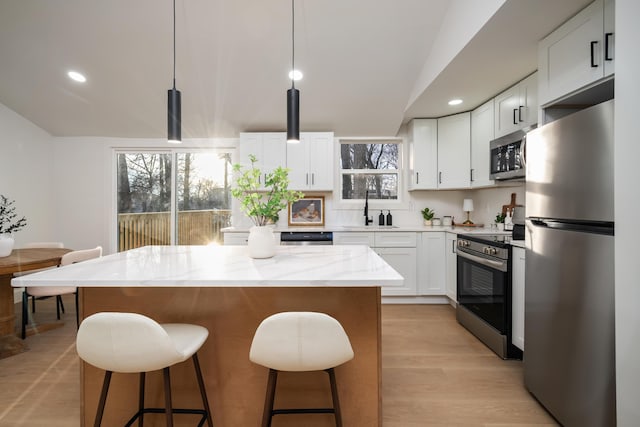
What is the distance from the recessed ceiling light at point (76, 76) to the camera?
350 centimetres

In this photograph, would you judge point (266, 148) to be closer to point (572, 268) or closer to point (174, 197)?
point (174, 197)

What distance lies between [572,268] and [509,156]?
1.56m

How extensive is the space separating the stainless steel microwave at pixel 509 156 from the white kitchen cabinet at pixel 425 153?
32.6 inches

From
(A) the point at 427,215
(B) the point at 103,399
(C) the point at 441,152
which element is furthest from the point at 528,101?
(B) the point at 103,399

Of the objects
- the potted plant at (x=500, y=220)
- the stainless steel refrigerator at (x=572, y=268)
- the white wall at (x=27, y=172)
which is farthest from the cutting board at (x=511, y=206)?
the white wall at (x=27, y=172)

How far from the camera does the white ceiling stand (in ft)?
8.80

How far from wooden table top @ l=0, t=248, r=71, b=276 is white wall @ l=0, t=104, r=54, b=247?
145 cm

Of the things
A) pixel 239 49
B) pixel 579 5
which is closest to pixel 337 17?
pixel 239 49

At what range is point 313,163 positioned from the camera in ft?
13.6

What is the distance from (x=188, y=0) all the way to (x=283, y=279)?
2731 mm

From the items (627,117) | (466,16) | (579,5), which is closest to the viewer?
(627,117)

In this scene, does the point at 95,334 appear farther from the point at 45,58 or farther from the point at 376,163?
the point at 376,163

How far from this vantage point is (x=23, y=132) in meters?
4.14

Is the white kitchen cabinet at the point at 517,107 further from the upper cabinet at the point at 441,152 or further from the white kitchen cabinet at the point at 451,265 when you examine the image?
the white kitchen cabinet at the point at 451,265
